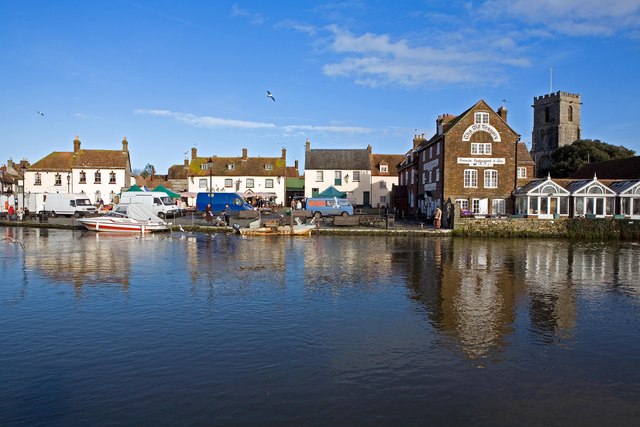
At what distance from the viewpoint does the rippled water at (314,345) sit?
725 cm

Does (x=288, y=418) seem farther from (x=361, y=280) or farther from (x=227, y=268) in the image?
(x=227, y=268)

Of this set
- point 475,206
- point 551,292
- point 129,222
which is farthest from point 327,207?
point 551,292

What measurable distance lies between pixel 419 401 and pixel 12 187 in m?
73.3

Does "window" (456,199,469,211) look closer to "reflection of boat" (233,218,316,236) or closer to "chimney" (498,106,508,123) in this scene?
"chimney" (498,106,508,123)

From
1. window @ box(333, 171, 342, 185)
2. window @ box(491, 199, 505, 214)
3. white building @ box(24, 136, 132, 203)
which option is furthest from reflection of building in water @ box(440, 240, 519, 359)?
white building @ box(24, 136, 132, 203)

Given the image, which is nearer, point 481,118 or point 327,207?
point 481,118

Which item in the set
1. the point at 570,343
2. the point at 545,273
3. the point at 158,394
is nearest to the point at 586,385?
the point at 570,343

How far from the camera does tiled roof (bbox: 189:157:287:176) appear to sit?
204 feet

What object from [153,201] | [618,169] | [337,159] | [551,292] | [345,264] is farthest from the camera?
[337,159]

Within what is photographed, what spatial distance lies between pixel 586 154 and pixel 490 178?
34.8 m

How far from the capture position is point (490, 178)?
40.3 metres

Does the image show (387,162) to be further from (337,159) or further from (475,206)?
(475,206)

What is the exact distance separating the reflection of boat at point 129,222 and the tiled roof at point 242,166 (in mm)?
28385

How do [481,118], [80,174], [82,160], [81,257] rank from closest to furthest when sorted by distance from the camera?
[81,257] < [481,118] < [80,174] < [82,160]
